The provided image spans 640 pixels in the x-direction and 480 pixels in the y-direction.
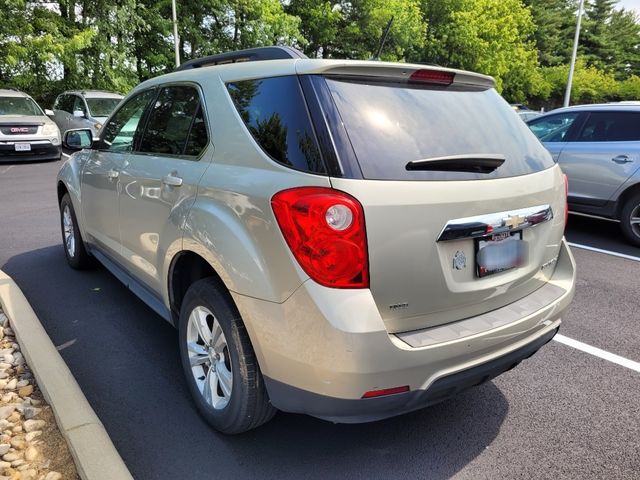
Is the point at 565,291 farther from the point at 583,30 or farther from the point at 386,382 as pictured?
the point at 583,30

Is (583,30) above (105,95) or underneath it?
above

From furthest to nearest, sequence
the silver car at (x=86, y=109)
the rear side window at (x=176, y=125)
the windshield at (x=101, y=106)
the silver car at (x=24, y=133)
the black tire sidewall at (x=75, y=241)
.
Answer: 1. the windshield at (x=101, y=106)
2. the silver car at (x=86, y=109)
3. the silver car at (x=24, y=133)
4. the black tire sidewall at (x=75, y=241)
5. the rear side window at (x=176, y=125)

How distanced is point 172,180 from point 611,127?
6130 millimetres

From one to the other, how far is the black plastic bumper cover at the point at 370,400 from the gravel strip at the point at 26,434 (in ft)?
3.26

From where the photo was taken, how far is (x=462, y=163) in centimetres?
222

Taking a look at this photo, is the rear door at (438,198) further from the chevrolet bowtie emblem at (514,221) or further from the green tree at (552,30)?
the green tree at (552,30)

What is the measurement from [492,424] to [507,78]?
4472 centimetres

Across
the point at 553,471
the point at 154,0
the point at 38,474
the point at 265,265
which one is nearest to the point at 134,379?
the point at 38,474

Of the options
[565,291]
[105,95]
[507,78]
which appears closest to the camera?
[565,291]

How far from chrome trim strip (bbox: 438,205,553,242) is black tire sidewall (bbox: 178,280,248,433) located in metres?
1.01

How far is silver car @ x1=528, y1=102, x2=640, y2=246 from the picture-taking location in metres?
6.38

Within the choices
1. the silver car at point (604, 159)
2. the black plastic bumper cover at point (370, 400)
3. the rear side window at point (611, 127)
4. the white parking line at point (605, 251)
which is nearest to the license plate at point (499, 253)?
the black plastic bumper cover at point (370, 400)

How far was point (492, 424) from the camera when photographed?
268cm

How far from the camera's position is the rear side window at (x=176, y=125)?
2.74 m
